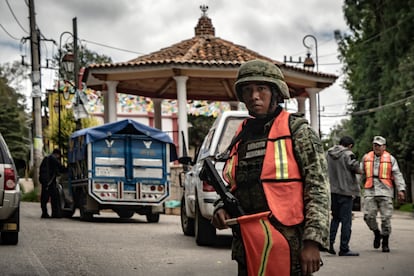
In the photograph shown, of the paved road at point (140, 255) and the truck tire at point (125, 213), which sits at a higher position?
the truck tire at point (125, 213)

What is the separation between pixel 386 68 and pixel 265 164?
33085mm

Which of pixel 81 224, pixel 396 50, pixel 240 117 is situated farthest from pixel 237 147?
pixel 396 50

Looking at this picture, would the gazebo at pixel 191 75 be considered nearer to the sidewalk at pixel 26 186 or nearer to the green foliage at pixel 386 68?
the green foliage at pixel 386 68

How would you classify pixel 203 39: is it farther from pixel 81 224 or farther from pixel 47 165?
pixel 81 224

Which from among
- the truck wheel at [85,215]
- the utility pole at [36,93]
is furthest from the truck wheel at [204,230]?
the utility pole at [36,93]

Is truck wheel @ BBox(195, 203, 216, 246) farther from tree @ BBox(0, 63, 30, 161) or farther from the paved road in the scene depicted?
tree @ BBox(0, 63, 30, 161)

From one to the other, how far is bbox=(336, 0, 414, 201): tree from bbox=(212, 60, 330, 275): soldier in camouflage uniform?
2900 centimetres

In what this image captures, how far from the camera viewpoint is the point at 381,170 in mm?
12891

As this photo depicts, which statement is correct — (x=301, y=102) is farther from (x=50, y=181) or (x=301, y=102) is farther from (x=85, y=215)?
(x=85, y=215)

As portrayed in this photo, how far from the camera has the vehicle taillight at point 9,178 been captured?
11.6m

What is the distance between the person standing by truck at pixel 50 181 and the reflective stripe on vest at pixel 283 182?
16.0m

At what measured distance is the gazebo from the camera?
77.8ft

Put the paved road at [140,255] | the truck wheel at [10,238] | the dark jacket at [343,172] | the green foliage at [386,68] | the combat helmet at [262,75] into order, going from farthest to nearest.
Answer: the green foliage at [386,68]
the truck wheel at [10,238]
the dark jacket at [343,172]
the paved road at [140,255]
the combat helmet at [262,75]

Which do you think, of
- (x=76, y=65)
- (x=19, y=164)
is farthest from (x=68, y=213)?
(x=76, y=65)
